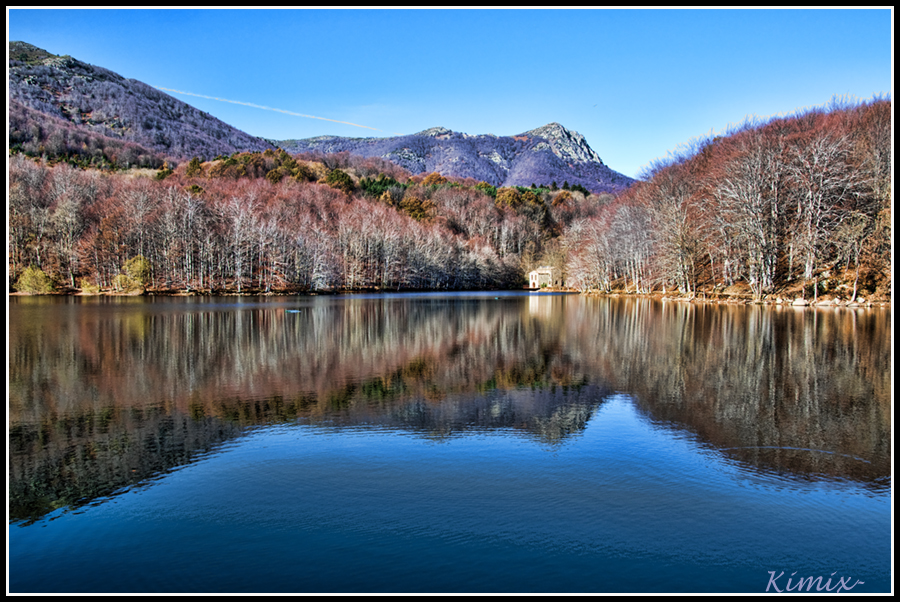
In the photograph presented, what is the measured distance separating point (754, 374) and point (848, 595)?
10.8 meters

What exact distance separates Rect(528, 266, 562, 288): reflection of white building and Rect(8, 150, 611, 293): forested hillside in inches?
96.9

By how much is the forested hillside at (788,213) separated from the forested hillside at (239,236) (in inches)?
1770

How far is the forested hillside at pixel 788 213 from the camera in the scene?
45125 millimetres

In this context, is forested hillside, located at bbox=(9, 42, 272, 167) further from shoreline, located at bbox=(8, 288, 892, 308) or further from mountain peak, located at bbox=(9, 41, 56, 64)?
shoreline, located at bbox=(8, 288, 892, 308)

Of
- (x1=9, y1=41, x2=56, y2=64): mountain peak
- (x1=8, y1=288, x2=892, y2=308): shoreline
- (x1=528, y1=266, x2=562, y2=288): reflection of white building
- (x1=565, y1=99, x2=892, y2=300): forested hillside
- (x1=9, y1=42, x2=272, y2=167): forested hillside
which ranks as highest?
(x1=9, y1=41, x2=56, y2=64): mountain peak

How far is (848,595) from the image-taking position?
4.96 m

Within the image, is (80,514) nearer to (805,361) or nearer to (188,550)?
(188,550)

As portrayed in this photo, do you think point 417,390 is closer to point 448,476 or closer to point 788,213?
point 448,476

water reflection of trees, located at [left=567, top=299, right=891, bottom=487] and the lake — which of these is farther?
water reflection of trees, located at [left=567, top=299, right=891, bottom=487]

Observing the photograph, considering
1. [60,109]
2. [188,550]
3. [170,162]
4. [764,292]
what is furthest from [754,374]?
[60,109]

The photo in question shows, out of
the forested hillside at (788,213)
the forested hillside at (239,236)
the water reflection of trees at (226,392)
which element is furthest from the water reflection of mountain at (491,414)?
the forested hillside at (239,236)

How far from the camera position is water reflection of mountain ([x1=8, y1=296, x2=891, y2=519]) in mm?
8555

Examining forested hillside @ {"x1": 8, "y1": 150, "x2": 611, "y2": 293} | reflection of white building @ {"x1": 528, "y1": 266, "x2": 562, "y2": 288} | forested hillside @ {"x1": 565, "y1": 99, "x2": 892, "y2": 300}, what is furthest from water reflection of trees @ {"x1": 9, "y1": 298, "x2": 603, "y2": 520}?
reflection of white building @ {"x1": 528, "y1": 266, "x2": 562, "y2": 288}

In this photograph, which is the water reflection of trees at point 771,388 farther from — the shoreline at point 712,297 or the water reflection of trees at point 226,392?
the shoreline at point 712,297
